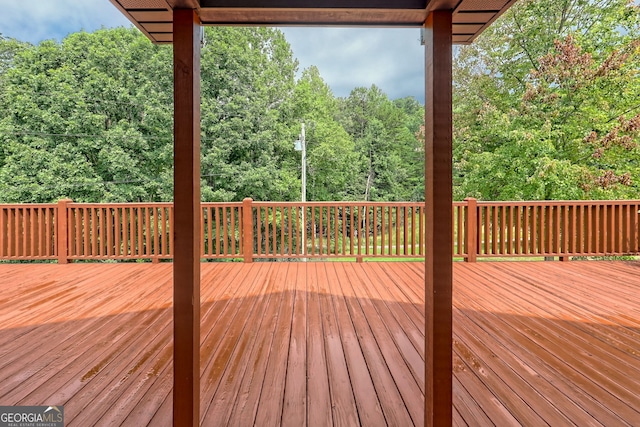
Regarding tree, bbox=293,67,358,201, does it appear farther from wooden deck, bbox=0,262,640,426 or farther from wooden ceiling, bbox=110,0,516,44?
wooden ceiling, bbox=110,0,516,44

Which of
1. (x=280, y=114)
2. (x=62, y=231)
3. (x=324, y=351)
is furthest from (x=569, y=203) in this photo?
(x=280, y=114)

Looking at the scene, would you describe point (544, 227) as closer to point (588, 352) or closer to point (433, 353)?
point (588, 352)

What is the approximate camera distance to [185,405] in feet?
4.28

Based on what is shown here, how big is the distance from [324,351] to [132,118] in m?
12.6

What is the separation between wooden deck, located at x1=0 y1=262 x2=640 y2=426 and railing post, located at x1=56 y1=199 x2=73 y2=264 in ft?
3.32

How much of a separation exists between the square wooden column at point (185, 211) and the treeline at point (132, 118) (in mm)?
11087

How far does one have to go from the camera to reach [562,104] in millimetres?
8000

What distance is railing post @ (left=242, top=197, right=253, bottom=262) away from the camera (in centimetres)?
485

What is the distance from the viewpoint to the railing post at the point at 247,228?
4.85 meters

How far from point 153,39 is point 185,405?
187 cm

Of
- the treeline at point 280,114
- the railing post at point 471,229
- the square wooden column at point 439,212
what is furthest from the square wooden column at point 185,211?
the treeline at point 280,114

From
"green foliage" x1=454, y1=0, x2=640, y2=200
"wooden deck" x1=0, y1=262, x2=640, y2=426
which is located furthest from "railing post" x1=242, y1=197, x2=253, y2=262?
"green foliage" x1=454, y1=0, x2=640, y2=200

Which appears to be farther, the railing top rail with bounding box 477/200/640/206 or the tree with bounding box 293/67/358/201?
the tree with bounding box 293/67/358/201

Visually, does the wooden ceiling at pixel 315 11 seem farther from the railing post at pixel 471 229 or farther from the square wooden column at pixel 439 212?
the railing post at pixel 471 229
